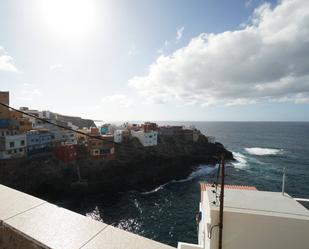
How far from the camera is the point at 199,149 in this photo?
234ft

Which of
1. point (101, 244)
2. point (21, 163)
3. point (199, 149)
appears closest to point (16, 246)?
point (101, 244)

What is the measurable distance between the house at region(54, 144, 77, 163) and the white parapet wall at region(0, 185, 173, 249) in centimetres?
4773

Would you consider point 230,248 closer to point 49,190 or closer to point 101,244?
point 101,244

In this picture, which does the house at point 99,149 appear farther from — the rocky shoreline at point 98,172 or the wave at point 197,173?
the wave at point 197,173

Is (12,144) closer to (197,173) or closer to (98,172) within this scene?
(98,172)

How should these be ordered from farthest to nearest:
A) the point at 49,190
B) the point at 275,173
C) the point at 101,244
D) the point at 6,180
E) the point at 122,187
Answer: the point at 275,173, the point at 122,187, the point at 49,190, the point at 6,180, the point at 101,244

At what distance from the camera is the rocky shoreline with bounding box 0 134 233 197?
Answer: 3975 cm

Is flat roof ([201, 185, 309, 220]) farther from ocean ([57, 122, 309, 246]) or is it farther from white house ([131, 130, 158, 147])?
white house ([131, 130, 158, 147])

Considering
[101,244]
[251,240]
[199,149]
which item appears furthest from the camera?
[199,149]

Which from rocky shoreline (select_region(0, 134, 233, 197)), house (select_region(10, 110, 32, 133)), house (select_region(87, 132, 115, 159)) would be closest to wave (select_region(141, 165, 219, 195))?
rocky shoreline (select_region(0, 134, 233, 197))

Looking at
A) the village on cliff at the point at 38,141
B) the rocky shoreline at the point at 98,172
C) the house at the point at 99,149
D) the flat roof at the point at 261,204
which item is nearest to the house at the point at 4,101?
the village on cliff at the point at 38,141

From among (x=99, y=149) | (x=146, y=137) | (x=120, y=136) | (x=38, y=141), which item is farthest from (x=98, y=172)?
(x=146, y=137)

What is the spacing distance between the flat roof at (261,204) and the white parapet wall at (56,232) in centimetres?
638

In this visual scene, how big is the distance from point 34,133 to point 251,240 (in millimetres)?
48789
